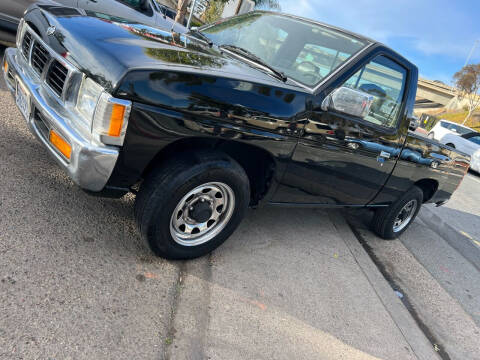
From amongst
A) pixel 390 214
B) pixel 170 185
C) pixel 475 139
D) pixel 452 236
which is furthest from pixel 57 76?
pixel 475 139

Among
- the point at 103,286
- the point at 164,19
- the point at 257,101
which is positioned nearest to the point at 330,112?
the point at 257,101

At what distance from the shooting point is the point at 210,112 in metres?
2.16

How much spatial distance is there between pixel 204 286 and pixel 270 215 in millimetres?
1538

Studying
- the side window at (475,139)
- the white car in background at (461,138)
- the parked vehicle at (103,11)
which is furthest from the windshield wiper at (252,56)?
the side window at (475,139)

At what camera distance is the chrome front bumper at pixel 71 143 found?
1.95 m

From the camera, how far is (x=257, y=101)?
7.65 ft

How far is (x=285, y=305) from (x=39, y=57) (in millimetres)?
2387

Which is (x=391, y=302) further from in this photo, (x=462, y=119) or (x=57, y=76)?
(x=462, y=119)

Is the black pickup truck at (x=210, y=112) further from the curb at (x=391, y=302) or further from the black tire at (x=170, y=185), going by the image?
the curb at (x=391, y=302)

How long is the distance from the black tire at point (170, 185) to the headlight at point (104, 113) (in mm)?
370

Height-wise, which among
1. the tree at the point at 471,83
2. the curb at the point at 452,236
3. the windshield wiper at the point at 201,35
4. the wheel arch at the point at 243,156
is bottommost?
the curb at the point at 452,236

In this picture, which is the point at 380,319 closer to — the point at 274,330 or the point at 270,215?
the point at 274,330

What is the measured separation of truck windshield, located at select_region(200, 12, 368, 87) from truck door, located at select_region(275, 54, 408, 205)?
200mm

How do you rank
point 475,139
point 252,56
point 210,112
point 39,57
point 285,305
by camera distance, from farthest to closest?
point 475,139 < point 252,56 < point 285,305 < point 39,57 < point 210,112
